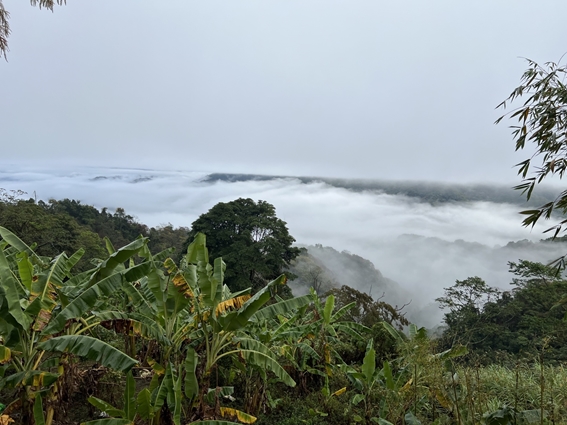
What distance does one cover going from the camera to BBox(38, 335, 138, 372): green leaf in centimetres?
283

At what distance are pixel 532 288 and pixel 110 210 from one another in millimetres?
47168

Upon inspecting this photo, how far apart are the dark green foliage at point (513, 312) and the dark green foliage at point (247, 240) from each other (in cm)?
1052

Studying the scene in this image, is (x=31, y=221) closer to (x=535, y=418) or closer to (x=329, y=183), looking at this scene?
(x=535, y=418)

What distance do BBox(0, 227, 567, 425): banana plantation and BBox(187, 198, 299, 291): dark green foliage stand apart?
1588 cm

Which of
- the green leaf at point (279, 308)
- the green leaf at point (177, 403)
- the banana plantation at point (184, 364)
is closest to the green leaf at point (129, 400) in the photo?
the banana plantation at point (184, 364)

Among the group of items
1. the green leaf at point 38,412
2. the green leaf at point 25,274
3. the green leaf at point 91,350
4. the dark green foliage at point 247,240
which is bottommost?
the dark green foliage at point 247,240

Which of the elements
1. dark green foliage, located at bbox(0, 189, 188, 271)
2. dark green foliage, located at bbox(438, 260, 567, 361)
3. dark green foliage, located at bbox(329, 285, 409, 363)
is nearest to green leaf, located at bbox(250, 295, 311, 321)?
dark green foliage, located at bbox(329, 285, 409, 363)

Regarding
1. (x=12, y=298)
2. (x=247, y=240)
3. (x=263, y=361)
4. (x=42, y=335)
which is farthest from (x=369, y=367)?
(x=247, y=240)

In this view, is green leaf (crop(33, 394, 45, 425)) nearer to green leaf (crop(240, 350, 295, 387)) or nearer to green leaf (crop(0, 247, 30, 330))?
green leaf (crop(0, 247, 30, 330))

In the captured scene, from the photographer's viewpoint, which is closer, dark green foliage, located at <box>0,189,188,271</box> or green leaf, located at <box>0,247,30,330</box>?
green leaf, located at <box>0,247,30,330</box>

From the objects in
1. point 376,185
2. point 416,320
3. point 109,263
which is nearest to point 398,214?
point 376,185

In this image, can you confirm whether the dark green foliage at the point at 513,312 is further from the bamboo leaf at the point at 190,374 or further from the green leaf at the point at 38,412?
the green leaf at the point at 38,412

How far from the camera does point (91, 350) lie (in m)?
2.90

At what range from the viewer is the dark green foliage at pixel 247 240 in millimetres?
21250
